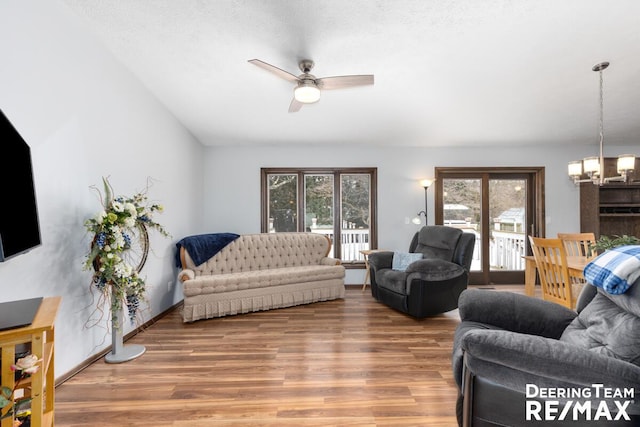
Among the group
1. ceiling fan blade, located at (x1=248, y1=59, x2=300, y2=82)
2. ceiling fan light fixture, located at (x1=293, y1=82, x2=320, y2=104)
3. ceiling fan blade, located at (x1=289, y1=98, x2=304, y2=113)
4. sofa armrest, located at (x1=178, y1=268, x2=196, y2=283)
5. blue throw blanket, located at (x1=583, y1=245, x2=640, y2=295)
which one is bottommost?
sofa armrest, located at (x1=178, y1=268, x2=196, y2=283)

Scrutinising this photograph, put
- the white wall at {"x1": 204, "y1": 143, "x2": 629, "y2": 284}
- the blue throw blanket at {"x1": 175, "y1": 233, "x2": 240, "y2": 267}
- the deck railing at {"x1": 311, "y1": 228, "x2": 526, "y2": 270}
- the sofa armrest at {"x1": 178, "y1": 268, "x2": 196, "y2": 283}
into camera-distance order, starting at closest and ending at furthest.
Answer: the sofa armrest at {"x1": 178, "y1": 268, "x2": 196, "y2": 283}
the blue throw blanket at {"x1": 175, "y1": 233, "x2": 240, "y2": 267}
the white wall at {"x1": 204, "y1": 143, "x2": 629, "y2": 284}
the deck railing at {"x1": 311, "y1": 228, "x2": 526, "y2": 270}

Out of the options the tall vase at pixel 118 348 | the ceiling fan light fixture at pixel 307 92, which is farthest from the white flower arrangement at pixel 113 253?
the ceiling fan light fixture at pixel 307 92

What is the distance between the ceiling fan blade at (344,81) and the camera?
2.29m

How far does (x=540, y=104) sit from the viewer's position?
3.47 m

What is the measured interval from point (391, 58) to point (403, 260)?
8.09ft

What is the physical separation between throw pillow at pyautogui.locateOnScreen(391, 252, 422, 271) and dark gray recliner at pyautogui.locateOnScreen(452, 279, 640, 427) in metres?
2.35

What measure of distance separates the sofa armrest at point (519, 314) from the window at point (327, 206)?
320 cm

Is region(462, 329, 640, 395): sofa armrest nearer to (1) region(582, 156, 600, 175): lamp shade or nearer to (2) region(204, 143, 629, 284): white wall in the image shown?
(1) region(582, 156, 600, 175): lamp shade

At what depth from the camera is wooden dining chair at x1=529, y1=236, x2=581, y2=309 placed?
2.53 metres

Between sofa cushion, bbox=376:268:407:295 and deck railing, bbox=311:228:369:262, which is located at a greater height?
deck railing, bbox=311:228:369:262

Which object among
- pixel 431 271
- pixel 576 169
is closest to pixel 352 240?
pixel 431 271

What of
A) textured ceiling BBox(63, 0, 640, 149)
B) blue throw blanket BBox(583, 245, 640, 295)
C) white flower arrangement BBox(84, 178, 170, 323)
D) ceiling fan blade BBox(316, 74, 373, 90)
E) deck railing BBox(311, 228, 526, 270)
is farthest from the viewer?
deck railing BBox(311, 228, 526, 270)

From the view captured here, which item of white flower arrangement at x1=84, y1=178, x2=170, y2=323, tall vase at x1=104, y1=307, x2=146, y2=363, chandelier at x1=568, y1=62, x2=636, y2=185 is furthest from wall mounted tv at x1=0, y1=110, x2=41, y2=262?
chandelier at x1=568, y1=62, x2=636, y2=185

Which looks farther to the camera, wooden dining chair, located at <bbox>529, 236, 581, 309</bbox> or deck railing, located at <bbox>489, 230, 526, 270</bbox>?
deck railing, located at <bbox>489, 230, 526, 270</bbox>
